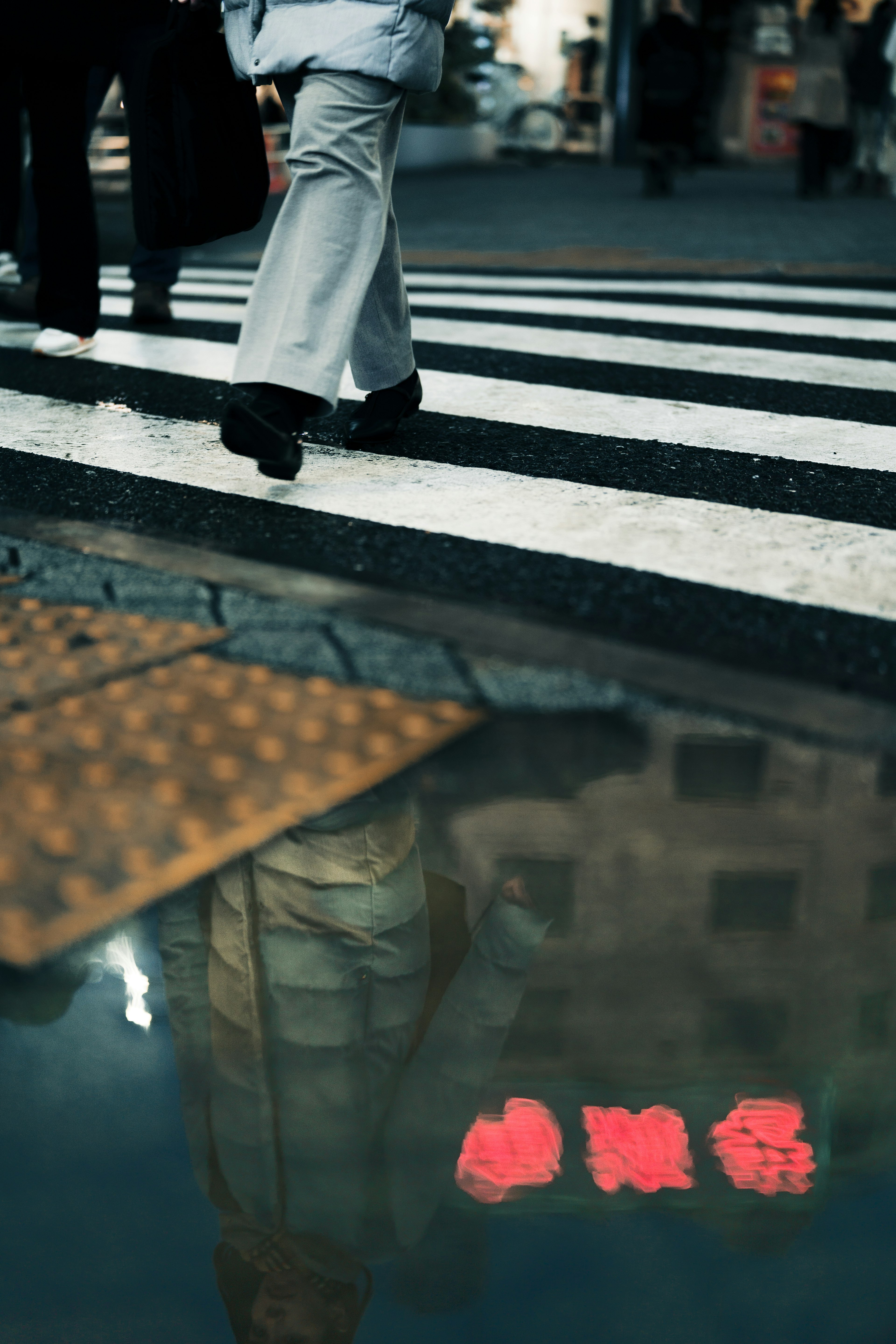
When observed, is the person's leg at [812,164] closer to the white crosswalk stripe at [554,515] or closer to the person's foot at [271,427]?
the white crosswalk stripe at [554,515]

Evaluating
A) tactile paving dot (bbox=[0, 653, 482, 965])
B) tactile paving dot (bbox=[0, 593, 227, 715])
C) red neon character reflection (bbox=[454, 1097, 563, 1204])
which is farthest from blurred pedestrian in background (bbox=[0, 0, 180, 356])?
red neon character reflection (bbox=[454, 1097, 563, 1204])

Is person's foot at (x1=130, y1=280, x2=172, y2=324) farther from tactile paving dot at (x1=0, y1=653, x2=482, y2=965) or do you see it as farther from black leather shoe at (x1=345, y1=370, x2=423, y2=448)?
tactile paving dot at (x1=0, y1=653, x2=482, y2=965)

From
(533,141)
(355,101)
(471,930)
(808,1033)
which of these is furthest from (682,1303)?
(533,141)

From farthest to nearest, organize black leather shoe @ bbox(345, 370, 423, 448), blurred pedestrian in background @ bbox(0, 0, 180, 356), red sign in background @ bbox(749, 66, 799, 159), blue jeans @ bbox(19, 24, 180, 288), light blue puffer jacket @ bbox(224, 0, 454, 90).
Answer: red sign in background @ bbox(749, 66, 799, 159) → blue jeans @ bbox(19, 24, 180, 288) → blurred pedestrian in background @ bbox(0, 0, 180, 356) → black leather shoe @ bbox(345, 370, 423, 448) → light blue puffer jacket @ bbox(224, 0, 454, 90)

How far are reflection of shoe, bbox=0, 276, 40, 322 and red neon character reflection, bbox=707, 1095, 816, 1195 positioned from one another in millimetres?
4673

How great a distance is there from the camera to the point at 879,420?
3.37 m

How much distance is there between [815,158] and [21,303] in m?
9.68

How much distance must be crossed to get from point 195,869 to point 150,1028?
0.76 ft

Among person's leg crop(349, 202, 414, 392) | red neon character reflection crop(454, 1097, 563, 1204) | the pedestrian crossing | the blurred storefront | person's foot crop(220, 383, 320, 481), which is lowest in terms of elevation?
red neon character reflection crop(454, 1097, 563, 1204)

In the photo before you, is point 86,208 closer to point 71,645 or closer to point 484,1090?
point 71,645

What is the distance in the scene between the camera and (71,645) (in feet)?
6.40

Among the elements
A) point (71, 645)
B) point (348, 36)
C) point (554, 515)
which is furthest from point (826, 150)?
point (71, 645)

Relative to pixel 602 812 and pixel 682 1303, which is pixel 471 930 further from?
pixel 682 1303

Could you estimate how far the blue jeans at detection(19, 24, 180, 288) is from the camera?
4191 mm
